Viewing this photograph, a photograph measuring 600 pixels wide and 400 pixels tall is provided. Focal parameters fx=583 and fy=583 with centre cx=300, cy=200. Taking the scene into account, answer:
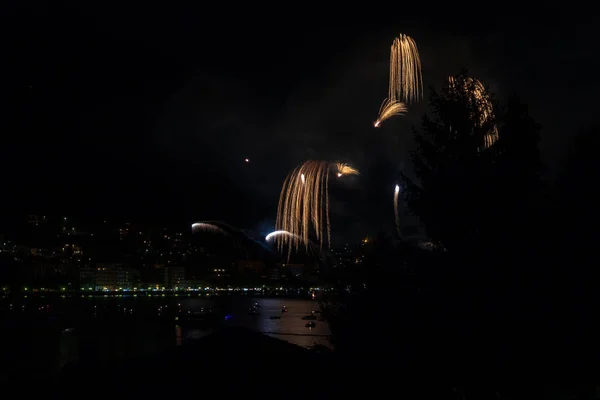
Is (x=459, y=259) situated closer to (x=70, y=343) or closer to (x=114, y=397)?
(x=114, y=397)

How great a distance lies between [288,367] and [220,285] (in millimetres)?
179931

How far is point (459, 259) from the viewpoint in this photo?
7715 millimetres

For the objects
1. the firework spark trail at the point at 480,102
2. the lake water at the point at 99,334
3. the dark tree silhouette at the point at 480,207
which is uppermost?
the firework spark trail at the point at 480,102

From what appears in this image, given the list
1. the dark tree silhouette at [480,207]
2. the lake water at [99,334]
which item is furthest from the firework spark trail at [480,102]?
the lake water at [99,334]

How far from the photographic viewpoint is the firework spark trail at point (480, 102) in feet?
29.4

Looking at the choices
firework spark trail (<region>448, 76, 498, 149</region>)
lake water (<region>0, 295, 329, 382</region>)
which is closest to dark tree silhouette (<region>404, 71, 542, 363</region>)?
firework spark trail (<region>448, 76, 498, 149</region>)

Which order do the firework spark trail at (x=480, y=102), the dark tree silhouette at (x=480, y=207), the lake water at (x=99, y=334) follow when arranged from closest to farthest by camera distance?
1. the dark tree silhouette at (x=480, y=207)
2. the firework spark trail at (x=480, y=102)
3. the lake water at (x=99, y=334)

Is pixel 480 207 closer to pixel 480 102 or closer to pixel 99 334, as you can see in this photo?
pixel 480 102

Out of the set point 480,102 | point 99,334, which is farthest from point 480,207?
point 99,334

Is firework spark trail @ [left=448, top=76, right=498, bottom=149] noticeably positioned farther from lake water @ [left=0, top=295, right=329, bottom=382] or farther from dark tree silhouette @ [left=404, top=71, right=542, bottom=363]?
lake water @ [left=0, top=295, right=329, bottom=382]

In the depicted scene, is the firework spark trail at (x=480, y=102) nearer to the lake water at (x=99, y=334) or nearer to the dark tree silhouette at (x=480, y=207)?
the dark tree silhouette at (x=480, y=207)

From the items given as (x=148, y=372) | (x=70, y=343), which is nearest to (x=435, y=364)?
(x=148, y=372)

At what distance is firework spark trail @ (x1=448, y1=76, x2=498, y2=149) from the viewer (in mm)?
8969

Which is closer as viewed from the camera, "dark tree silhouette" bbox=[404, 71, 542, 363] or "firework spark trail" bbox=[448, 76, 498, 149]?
"dark tree silhouette" bbox=[404, 71, 542, 363]
